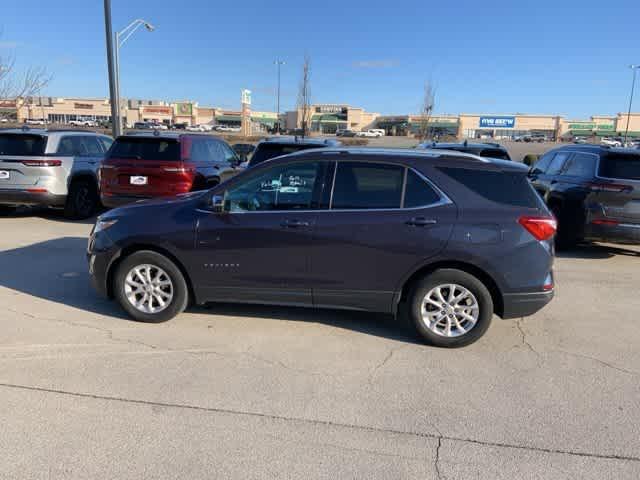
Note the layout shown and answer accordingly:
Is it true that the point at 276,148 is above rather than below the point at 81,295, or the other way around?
above

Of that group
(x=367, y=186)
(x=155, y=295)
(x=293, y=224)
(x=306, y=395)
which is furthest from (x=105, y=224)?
(x=306, y=395)

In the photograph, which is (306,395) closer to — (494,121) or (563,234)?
(563,234)

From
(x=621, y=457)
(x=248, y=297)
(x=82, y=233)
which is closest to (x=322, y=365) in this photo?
(x=248, y=297)

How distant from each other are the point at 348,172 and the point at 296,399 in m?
2.04

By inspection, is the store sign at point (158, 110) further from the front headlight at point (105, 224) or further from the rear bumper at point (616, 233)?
the front headlight at point (105, 224)

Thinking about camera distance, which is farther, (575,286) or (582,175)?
(582,175)

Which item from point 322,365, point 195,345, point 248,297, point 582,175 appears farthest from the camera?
point 582,175

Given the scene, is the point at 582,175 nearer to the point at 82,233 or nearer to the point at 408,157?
the point at 408,157

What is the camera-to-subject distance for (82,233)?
9109 millimetres

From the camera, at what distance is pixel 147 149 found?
898 cm

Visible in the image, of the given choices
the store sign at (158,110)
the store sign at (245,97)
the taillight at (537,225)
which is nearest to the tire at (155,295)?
the taillight at (537,225)

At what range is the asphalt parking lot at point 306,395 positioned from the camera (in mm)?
2883

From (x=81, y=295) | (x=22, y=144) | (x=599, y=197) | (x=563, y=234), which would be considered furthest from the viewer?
(x=22, y=144)

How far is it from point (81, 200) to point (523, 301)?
30.6 feet
